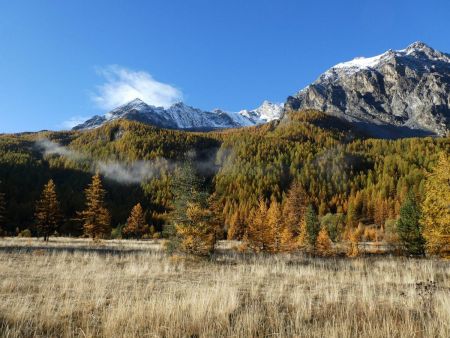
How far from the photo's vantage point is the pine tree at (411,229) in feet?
157

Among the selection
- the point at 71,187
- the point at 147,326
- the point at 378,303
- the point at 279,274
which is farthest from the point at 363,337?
the point at 71,187

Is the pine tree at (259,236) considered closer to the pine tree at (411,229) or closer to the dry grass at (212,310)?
the pine tree at (411,229)

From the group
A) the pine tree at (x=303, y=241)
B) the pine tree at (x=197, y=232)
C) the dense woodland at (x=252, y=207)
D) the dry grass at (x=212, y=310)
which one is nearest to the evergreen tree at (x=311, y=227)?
the dense woodland at (x=252, y=207)

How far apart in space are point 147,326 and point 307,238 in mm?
51459

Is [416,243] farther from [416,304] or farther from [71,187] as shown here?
[71,187]

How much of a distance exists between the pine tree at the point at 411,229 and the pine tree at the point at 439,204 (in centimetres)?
2961

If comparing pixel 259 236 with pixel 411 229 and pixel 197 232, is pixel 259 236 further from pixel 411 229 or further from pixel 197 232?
pixel 197 232

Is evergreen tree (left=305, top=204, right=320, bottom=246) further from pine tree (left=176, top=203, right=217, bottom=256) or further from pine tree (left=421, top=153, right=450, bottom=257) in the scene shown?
pine tree (left=176, top=203, right=217, bottom=256)

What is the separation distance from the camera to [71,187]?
184 metres

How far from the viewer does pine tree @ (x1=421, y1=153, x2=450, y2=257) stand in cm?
1978

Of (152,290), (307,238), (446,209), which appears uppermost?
(446,209)

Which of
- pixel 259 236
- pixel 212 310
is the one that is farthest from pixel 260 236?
pixel 212 310

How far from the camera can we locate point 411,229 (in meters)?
50.6

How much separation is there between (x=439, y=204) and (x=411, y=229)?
115 feet
